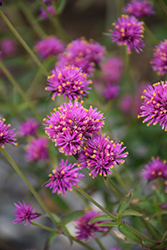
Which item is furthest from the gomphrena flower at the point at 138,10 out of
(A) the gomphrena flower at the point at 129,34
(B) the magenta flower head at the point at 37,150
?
(B) the magenta flower head at the point at 37,150

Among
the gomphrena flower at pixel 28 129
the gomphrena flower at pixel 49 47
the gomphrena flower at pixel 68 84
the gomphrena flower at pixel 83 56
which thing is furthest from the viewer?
the gomphrena flower at pixel 49 47

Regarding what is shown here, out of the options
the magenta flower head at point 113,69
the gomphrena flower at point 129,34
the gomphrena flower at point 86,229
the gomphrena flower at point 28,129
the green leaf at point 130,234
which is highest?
the magenta flower head at point 113,69

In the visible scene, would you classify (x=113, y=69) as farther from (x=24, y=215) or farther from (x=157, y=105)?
(x=24, y=215)

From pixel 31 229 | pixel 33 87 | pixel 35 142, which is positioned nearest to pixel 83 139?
pixel 35 142

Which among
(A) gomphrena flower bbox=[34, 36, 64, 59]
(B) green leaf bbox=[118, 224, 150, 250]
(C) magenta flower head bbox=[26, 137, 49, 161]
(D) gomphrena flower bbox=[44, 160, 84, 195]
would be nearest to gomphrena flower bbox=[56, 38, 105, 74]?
(A) gomphrena flower bbox=[34, 36, 64, 59]

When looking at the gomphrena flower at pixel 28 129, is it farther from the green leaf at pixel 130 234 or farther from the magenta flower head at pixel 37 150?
the green leaf at pixel 130 234

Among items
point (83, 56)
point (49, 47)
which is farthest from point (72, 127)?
point (49, 47)

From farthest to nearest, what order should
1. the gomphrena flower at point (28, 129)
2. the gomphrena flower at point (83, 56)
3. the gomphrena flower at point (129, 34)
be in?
the gomphrena flower at point (28, 129), the gomphrena flower at point (83, 56), the gomphrena flower at point (129, 34)
